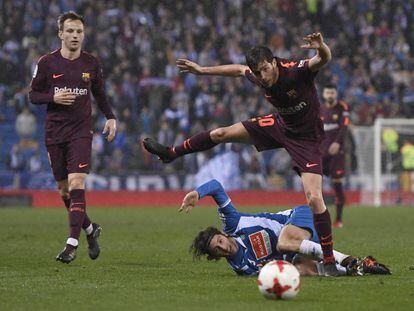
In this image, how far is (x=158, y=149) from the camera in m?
10.4

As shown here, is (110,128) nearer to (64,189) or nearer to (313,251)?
(64,189)

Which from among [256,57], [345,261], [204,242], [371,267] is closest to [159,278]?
[204,242]

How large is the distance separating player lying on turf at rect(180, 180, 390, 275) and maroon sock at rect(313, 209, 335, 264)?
0.16 metres

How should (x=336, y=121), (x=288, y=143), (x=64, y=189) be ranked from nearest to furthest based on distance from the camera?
(x=288, y=143) → (x=64, y=189) → (x=336, y=121)

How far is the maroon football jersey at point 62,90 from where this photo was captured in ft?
36.4

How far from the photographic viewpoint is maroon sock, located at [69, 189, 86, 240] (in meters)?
10.7

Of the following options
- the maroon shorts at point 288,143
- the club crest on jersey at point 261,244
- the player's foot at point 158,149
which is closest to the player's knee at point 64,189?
the player's foot at point 158,149

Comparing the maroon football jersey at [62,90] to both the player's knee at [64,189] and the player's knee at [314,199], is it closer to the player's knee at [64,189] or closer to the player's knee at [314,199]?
the player's knee at [64,189]

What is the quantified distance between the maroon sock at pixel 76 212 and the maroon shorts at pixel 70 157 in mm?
259

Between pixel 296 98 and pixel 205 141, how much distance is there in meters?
1.22

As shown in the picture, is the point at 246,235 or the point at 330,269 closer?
the point at 330,269

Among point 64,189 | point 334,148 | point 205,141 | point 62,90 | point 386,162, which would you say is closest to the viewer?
point 205,141

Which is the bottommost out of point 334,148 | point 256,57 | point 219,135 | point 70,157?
point 334,148

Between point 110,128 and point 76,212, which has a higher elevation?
point 110,128
